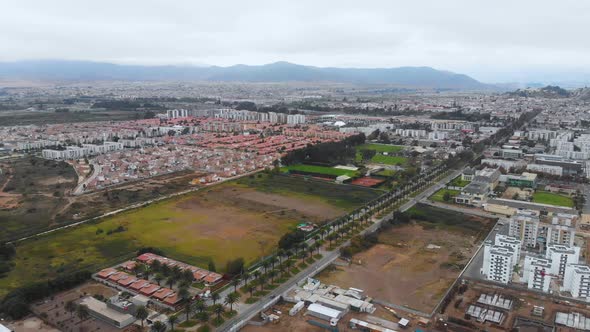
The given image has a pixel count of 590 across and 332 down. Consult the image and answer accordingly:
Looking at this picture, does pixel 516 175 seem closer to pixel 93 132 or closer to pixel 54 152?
pixel 54 152

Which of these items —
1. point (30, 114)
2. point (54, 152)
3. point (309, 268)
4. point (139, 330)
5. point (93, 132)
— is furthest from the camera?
point (30, 114)

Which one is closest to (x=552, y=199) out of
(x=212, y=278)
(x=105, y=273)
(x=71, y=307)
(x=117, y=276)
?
(x=212, y=278)

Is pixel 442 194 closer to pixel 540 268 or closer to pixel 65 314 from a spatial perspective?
pixel 540 268

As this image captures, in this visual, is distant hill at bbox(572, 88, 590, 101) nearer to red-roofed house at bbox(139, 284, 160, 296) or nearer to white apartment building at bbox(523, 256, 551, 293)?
white apartment building at bbox(523, 256, 551, 293)

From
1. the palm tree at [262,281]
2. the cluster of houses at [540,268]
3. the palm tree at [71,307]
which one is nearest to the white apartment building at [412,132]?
the cluster of houses at [540,268]

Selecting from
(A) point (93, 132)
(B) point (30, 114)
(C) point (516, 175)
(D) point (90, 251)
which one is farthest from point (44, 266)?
(B) point (30, 114)

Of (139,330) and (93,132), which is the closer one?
(139,330)
